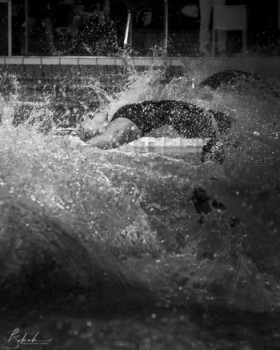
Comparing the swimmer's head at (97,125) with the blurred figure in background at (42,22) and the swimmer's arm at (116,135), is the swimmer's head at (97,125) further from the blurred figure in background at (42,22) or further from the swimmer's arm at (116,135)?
the blurred figure in background at (42,22)

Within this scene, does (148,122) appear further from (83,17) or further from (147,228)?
(83,17)

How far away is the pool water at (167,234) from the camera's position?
276 cm

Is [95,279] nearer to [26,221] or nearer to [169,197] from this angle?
[26,221]

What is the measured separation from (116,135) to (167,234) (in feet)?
2.92

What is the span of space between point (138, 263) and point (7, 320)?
2.33ft

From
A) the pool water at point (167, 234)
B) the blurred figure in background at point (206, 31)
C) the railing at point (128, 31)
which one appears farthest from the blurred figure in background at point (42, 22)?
the pool water at point (167, 234)

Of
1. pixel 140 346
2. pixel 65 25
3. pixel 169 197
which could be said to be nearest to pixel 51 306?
pixel 140 346

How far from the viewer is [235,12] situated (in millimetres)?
7285

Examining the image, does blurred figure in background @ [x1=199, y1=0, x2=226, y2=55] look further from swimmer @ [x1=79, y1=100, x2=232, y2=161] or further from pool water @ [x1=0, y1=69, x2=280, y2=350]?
swimmer @ [x1=79, y1=100, x2=232, y2=161]

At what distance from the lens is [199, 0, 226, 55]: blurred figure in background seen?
23.8 ft

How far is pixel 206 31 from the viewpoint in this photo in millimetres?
7266

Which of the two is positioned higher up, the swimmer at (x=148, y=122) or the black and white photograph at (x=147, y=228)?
the swimmer at (x=148, y=122)
